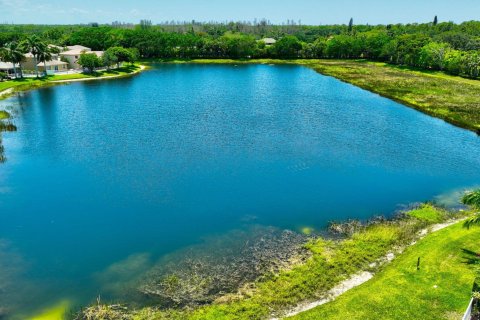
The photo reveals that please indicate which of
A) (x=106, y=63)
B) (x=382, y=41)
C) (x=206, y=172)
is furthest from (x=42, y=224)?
(x=382, y=41)

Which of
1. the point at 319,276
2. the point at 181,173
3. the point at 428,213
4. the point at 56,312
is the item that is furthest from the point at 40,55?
the point at 428,213

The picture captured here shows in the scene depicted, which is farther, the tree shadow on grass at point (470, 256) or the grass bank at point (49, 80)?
the grass bank at point (49, 80)

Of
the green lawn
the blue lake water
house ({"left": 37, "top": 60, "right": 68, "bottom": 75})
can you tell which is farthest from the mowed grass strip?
house ({"left": 37, "top": 60, "right": 68, "bottom": 75})

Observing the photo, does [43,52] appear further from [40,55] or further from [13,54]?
[13,54]

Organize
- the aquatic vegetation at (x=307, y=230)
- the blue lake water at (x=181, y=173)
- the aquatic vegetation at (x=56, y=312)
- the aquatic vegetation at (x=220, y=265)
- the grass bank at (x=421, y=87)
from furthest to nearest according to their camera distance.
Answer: the grass bank at (x=421, y=87) < the aquatic vegetation at (x=307, y=230) < the blue lake water at (x=181, y=173) < the aquatic vegetation at (x=220, y=265) < the aquatic vegetation at (x=56, y=312)

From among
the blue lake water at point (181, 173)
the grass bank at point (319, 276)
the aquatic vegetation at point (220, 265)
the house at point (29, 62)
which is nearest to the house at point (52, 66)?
the house at point (29, 62)

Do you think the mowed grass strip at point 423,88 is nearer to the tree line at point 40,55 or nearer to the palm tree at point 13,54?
the tree line at point 40,55

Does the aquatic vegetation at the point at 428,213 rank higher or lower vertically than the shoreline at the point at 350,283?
higher
